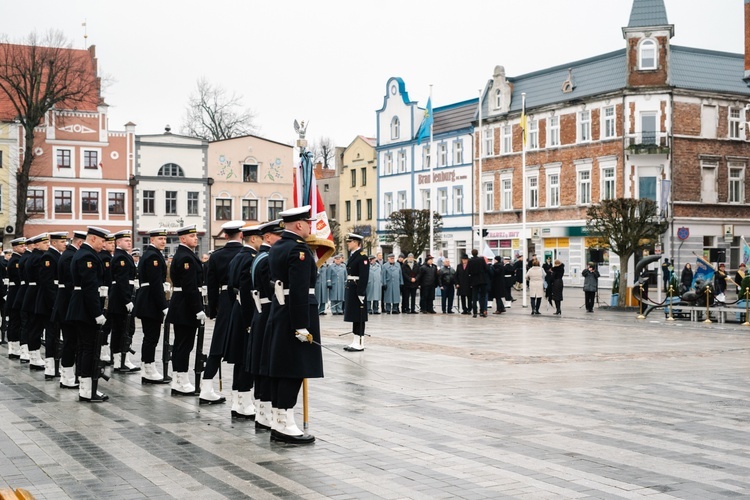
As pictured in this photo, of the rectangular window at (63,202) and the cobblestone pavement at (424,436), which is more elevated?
the rectangular window at (63,202)

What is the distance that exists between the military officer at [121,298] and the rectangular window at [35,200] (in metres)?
50.5

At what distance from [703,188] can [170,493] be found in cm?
4763

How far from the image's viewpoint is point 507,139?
2309 inches

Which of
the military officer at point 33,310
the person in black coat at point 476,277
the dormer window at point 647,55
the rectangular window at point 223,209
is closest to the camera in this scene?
the military officer at point 33,310

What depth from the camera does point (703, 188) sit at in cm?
5016

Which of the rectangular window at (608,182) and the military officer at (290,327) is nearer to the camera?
the military officer at (290,327)

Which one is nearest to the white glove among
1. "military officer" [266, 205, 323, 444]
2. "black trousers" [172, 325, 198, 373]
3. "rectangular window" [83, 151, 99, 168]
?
"military officer" [266, 205, 323, 444]

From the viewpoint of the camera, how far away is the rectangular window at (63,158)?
63.3 metres

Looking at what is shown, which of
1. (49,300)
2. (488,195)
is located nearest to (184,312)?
(49,300)

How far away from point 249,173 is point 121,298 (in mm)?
55484

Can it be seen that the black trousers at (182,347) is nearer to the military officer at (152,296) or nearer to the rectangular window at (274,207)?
the military officer at (152,296)

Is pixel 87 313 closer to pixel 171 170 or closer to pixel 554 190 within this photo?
pixel 554 190

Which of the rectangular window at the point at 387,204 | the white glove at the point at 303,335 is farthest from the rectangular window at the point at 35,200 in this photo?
the white glove at the point at 303,335

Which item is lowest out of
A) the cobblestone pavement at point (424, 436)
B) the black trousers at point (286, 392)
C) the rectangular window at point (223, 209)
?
the cobblestone pavement at point (424, 436)
